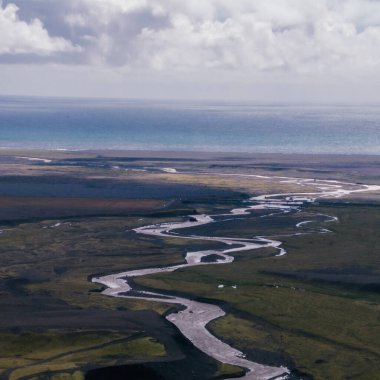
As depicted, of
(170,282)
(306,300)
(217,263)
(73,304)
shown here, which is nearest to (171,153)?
(217,263)

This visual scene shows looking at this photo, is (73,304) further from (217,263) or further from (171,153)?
(171,153)

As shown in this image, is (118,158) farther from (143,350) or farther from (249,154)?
(143,350)

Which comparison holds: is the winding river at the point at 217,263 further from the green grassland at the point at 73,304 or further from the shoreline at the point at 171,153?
the shoreline at the point at 171,153

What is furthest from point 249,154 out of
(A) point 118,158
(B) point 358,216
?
(B) point 358,216

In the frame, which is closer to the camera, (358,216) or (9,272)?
(9,272)

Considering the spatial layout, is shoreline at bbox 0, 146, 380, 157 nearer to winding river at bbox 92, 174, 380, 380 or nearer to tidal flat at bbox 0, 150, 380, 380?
winding river at bbox 92, 174, 380, 380
